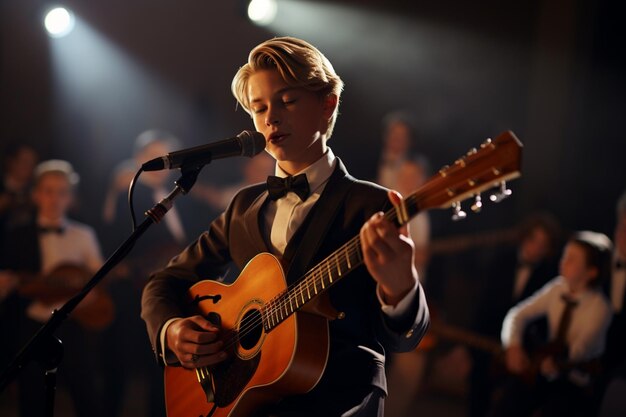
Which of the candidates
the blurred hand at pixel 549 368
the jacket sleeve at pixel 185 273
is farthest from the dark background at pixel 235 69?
the jacket sleeve at pixel 185 273

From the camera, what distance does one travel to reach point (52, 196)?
530 centimetres

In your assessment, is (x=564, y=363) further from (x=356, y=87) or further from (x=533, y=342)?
(x=356, y=87)

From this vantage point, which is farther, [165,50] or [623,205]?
[165,50]

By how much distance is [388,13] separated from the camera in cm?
770

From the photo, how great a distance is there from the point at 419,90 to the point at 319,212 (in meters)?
5.71

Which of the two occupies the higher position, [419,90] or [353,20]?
[353,20]

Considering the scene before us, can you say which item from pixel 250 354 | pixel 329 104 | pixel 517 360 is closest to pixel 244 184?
pixel 517 360

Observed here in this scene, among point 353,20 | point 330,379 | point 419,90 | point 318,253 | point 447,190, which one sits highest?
point 353,20

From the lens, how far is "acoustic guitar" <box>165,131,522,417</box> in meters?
1.70

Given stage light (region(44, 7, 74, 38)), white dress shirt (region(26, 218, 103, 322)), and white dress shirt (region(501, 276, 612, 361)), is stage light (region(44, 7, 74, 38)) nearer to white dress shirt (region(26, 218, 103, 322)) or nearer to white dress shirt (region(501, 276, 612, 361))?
white dress shirt (region(26, 218, 103, 322))

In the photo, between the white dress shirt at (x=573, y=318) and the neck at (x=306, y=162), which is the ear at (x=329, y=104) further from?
the white dress shirt at (x=573, y=318)

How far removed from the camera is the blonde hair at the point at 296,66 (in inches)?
90.4

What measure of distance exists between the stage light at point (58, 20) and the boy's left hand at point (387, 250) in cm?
509

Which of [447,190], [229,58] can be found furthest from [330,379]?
[229,58]
